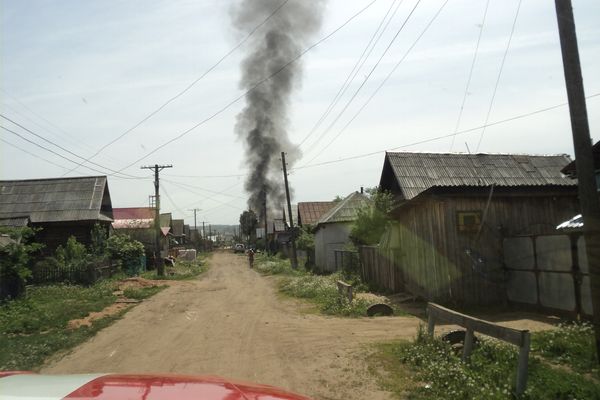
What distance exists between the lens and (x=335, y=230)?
33.3 m

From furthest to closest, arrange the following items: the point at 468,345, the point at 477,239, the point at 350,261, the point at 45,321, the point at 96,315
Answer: the point at 350,261, the point at 96,315, the point at 477,239, the point at 45,321, the point at 468,345

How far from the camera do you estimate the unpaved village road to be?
748cm

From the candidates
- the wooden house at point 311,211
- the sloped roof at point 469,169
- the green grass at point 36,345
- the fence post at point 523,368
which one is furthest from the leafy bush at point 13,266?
the wooden house at point 311,211

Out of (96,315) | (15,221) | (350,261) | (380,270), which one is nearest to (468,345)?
(96,315)

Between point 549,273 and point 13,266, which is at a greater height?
point 13,266

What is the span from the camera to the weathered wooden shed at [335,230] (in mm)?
Result: 32594

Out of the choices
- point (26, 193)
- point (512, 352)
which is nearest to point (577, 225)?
point (512, 352)

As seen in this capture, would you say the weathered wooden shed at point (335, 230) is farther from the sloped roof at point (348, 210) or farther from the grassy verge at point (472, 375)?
the grassy verge at point (472, 375)

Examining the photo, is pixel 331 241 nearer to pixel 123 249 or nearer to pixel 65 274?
pixel 123 249

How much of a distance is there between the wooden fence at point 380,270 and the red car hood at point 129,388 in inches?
620

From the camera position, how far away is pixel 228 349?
9.59 metres

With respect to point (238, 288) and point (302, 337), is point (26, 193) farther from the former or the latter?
point (302, 337)

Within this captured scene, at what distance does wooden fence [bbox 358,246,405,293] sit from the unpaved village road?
169 inches

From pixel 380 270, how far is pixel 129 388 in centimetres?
1781
